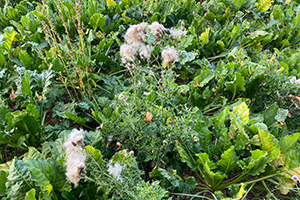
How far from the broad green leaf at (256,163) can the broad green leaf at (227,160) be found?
6 centimetres

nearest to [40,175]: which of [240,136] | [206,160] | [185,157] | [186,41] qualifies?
[185,157]

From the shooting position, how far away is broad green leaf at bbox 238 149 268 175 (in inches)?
66.9

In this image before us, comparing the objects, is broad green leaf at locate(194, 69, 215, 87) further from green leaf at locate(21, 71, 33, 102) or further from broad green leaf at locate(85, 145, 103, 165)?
green leaf at locate(21, 71, 33, 102)

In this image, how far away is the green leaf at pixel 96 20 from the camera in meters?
3.02

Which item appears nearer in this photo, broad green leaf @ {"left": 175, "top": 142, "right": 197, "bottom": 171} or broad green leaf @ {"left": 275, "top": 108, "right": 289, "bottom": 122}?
broad green leaf @ {"left": 175, "top": 142, "right": 197, "bottom": 171}

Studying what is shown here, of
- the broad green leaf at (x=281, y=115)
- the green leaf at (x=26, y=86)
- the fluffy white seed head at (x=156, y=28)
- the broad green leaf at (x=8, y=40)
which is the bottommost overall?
the broad green leaf at (x=281, y=115)

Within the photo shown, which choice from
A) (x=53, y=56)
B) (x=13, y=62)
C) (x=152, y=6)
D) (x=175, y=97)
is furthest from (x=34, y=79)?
(x=152, y=6)

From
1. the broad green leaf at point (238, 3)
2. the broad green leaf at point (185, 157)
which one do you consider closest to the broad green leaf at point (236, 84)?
the broad green leaf at point (185, 157)

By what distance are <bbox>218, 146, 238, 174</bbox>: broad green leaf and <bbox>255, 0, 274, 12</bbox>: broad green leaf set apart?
8.86 ft

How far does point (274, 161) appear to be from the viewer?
188 cm

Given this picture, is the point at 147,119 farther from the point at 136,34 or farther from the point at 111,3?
the point at 111,3

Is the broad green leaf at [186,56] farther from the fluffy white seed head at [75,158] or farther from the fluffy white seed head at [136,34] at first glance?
the fluffy white seed head at [75,158]

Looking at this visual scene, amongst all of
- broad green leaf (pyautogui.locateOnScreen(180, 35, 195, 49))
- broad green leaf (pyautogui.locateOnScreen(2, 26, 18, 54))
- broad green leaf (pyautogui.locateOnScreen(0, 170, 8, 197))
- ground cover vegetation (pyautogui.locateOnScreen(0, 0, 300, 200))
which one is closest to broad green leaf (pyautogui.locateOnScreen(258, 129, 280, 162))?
ground cover vegetation (pyautogui.locateOnScreen(0, 0, 300, 200))

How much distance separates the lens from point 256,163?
178 cm
